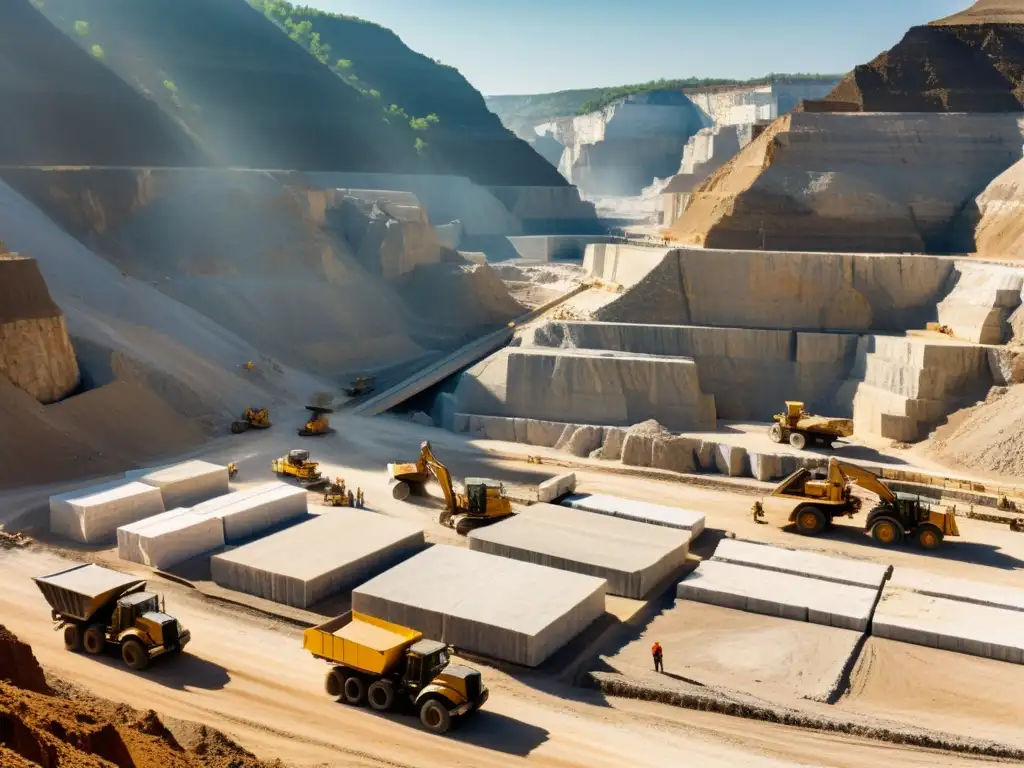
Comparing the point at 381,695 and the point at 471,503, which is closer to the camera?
the point at 381,695

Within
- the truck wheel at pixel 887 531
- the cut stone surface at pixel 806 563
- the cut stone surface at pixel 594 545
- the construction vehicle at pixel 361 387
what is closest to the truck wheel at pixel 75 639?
the cut stone surface at pixel 594 545

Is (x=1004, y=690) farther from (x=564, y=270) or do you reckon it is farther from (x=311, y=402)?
(x=564, y=270)

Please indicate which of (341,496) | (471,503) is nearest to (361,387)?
(341,496)

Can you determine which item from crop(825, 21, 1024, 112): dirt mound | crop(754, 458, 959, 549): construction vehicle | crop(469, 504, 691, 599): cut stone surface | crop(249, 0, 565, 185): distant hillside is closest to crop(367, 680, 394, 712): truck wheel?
crop(469, 504, 691, 599): cut stone surface

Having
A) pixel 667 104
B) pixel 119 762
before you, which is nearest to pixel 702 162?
pixel 667 104

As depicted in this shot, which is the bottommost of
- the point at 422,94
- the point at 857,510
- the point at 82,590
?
the point at 857,510

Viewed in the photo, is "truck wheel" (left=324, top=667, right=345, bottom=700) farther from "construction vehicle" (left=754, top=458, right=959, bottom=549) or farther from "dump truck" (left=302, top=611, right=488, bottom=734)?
"construction vehicle" (left=754, top=458, right=959, bottom=549)

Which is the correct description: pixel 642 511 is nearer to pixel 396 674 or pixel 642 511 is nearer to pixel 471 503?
pixel 471 503
